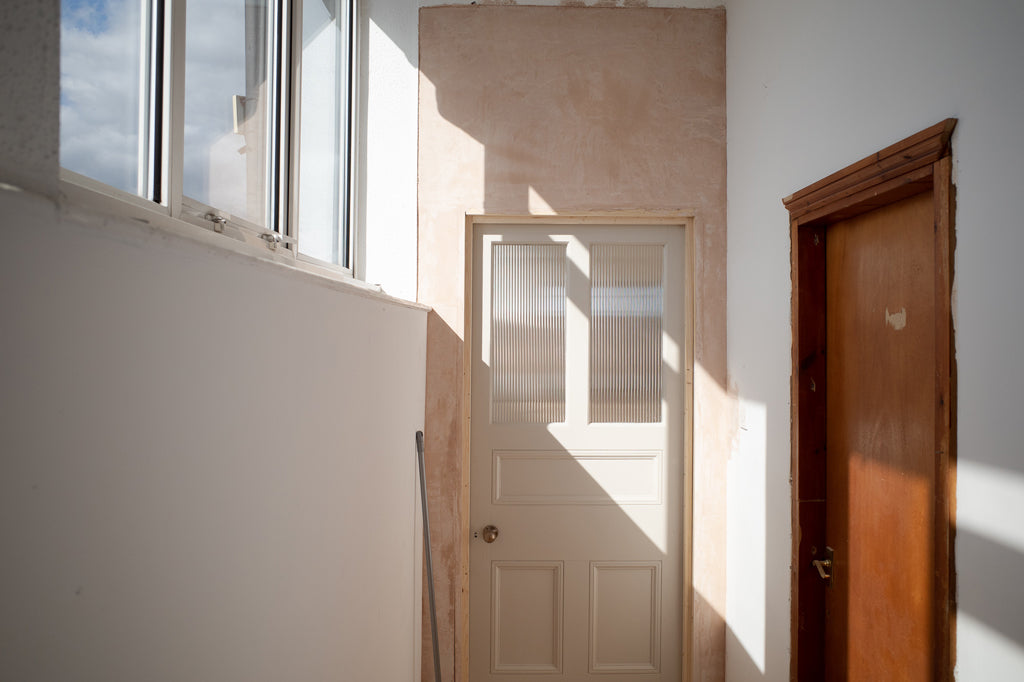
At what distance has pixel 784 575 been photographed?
1883 mm

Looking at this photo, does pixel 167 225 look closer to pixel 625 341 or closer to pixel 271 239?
pixel 271 239

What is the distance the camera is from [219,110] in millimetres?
1416

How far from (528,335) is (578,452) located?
1.89ft

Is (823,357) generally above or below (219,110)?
below

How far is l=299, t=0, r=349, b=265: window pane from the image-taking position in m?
2.00

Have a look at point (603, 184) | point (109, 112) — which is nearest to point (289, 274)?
point (109, 112)

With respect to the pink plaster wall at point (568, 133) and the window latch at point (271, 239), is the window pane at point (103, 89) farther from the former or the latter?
the pink plaster wall at point (568, 133)

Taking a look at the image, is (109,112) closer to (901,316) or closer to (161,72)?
(161,72)

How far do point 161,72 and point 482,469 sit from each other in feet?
6.14

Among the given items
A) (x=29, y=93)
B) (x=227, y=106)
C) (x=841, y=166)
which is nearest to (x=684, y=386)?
(x=841, y=166)

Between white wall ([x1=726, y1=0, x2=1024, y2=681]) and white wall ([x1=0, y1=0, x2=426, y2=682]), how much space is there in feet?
4.52

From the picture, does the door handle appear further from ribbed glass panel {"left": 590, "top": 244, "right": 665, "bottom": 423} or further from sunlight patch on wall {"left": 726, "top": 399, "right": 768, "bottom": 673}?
ribbed glass panel {"left": 590, "top": 244, "right": 665, "bottom": 423}

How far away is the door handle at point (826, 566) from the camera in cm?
175

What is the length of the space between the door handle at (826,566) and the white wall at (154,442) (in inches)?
57.0
